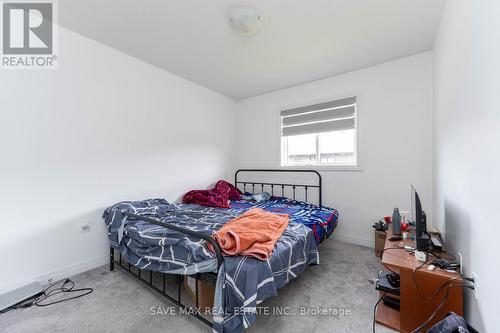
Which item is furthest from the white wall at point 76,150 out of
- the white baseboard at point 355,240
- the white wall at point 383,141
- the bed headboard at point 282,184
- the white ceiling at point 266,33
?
the white baseboard at point 355,240

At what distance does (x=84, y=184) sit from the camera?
7.23ft

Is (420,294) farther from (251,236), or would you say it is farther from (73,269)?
(73,269)

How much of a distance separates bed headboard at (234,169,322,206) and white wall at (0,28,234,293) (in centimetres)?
136

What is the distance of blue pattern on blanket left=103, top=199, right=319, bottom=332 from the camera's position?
1.20 meters

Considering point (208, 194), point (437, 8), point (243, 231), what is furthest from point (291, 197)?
point (437, 8)

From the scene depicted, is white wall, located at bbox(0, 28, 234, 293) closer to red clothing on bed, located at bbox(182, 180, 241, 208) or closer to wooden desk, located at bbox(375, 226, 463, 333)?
red clothing on bed, located at bbox(182, 180, 241, 208)

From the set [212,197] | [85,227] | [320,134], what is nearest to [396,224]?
[320,134]

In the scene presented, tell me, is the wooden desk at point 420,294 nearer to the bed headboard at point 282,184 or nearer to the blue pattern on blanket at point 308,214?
the blue pattern on blanket at point 308,214

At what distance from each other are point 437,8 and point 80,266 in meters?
4.17

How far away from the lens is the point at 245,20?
1.90 meters

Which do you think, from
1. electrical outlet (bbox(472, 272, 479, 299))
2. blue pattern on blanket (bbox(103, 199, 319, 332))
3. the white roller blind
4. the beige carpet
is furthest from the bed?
the white roller blind

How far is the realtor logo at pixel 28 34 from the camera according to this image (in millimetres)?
1836

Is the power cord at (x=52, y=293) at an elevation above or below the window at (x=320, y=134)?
below

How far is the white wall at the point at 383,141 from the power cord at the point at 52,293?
3.04 meters
